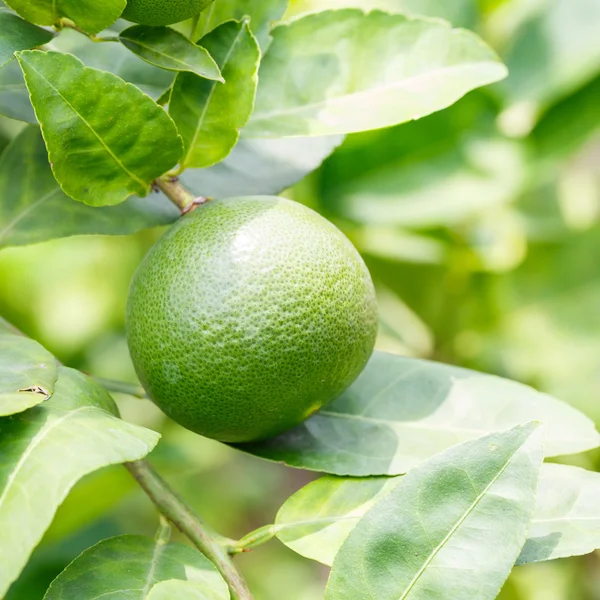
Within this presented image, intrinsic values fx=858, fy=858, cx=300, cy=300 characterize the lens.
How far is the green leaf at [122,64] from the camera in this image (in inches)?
33.0

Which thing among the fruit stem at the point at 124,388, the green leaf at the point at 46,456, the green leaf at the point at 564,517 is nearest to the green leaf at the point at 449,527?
the green leaf at the point at 564,517

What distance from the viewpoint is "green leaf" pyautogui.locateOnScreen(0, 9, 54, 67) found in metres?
0.66

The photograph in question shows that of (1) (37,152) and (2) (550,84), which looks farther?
(2) (550,84)

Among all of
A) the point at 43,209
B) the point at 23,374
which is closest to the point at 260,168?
the point at 43,209

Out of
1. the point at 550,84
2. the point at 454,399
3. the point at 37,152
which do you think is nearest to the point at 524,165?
the point at 550,84

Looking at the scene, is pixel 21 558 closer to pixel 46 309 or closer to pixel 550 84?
pixel 46 309

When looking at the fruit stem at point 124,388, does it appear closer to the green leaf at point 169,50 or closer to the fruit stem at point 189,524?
the fruit stem at point 189,524

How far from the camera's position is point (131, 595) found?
620 millimetres

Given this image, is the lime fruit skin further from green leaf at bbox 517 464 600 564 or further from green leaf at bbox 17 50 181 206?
green leaf at bbox 517 464 600 564

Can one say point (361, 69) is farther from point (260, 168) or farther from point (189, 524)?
point (189, 524)

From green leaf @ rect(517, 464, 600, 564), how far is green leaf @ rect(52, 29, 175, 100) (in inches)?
20.3

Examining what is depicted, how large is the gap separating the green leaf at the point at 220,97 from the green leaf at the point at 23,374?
230 millimetres

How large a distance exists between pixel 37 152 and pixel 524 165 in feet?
2.98

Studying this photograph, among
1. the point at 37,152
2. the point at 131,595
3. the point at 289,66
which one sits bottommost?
the point at 131,595
